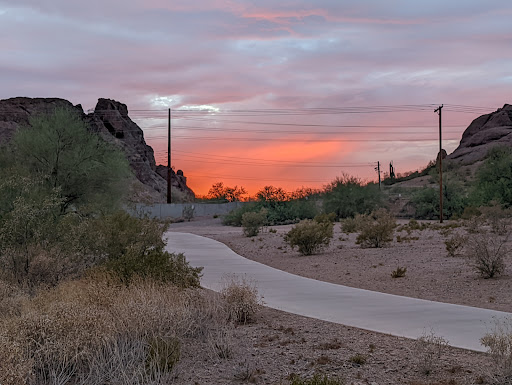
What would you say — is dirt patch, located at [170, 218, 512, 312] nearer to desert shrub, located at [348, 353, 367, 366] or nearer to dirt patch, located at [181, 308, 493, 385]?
dirt patch, located at [181, 308, 493, 385]

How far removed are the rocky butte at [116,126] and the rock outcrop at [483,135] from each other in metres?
48.0

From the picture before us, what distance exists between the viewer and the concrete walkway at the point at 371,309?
9711mm

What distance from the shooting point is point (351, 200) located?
57.6 m

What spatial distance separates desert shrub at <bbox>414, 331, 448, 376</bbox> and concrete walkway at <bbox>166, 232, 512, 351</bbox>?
38 centimetres

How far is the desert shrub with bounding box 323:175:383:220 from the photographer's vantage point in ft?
189

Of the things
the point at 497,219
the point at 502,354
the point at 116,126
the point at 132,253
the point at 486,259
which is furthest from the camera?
the point at 116,126

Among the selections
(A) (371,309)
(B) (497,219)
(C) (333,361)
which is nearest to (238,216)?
(B) (497,219)

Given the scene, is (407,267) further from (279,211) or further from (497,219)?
(279,211)

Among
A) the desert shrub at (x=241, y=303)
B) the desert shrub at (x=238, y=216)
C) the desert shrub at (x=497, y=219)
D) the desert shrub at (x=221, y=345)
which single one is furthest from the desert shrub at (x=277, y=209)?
the desert shrub at (x=221, y=345)

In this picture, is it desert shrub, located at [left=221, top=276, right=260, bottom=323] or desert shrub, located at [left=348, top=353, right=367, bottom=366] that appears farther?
desert shrub, located at [left=221, top=276, right=260, bottom=323]

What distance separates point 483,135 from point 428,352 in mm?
108787

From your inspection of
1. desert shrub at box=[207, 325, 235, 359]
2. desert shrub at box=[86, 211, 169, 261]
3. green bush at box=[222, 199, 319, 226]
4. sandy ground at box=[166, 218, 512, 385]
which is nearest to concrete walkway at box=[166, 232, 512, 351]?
sandy ground at box=[166, 218, 512, 385]

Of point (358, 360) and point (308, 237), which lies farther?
point (308, 237)

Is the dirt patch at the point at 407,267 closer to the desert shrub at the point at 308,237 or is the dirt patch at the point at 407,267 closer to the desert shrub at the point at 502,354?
the desert shrub at the point at 308,237
